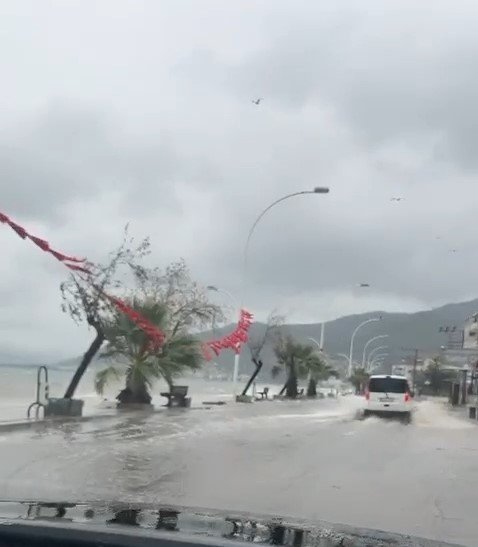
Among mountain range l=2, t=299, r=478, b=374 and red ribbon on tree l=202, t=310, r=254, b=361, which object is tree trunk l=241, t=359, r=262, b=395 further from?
red ribbon on tree l=202, t=310, r=254, b=361

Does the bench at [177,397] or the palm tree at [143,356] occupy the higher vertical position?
the palm tree at [143,356]

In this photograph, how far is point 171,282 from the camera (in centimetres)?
4212

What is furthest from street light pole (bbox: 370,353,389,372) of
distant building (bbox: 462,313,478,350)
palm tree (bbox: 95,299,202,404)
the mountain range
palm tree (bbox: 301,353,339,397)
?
palm tree (bbox: 95,299,202,404)

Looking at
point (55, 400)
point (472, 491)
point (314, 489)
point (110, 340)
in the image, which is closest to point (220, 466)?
point (314, 489)

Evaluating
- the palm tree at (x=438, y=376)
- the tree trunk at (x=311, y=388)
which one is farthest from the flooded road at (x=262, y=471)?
the palm tree at (x=438, y=376)

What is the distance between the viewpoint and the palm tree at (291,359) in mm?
65375

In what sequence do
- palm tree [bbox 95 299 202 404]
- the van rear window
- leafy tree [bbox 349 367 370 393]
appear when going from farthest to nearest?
1. leafy tree [bbox 349 367 370 393]
2. the van rear window
3. palm tree [bbox 95 299 202 404]

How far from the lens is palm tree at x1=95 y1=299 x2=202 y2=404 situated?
32.5 metres

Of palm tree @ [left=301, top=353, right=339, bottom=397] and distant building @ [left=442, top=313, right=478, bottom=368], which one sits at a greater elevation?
distant building @ [left=442, top=313, right=478, bottom=368]

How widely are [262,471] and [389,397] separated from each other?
24622 millimetres

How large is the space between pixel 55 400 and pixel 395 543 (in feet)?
74.7

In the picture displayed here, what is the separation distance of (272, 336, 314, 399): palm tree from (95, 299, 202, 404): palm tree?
3079cm

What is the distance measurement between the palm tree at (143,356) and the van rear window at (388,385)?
8.66 m

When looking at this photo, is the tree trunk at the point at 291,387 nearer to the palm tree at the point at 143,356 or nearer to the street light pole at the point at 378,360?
the palm tree at the point at 143,356
